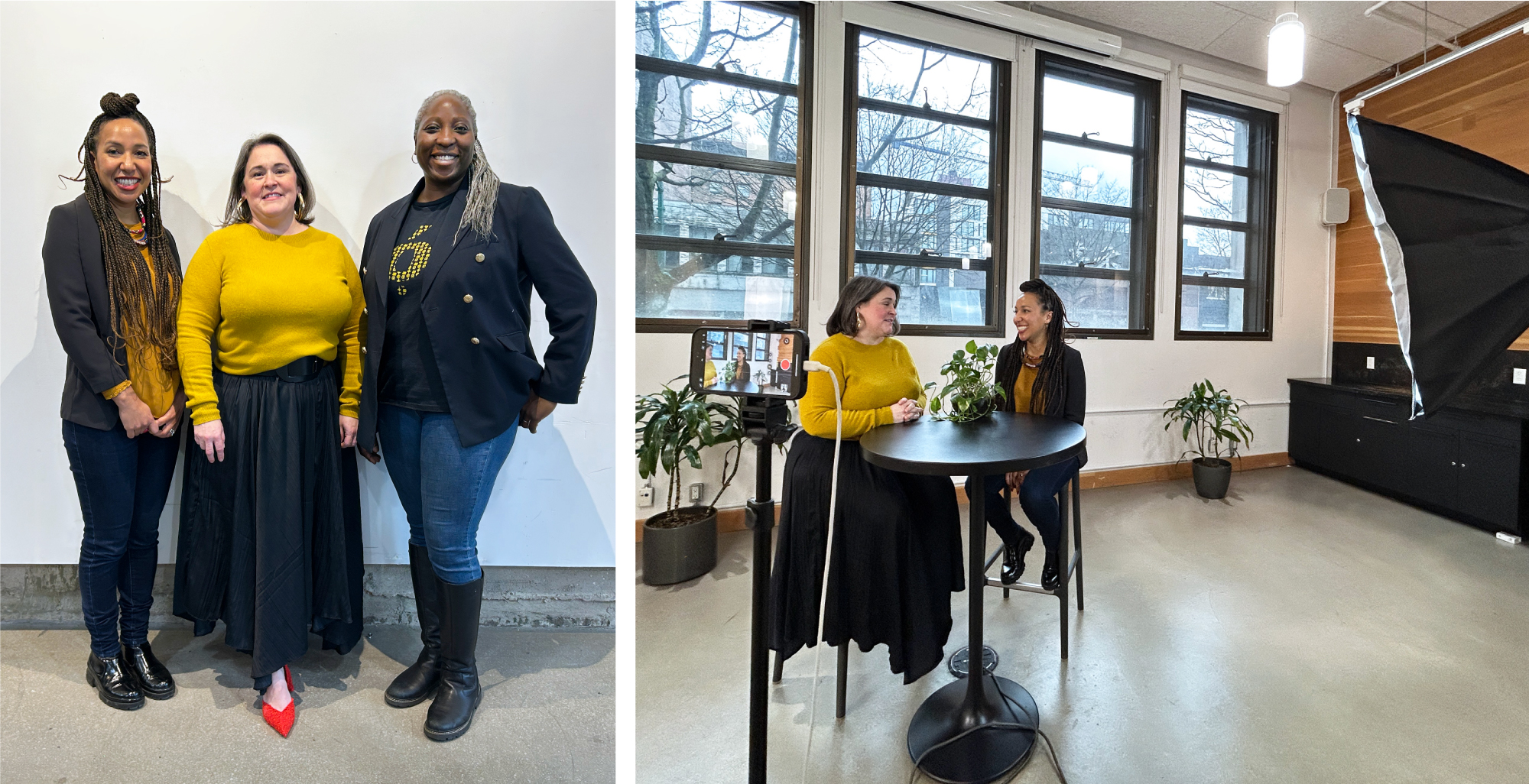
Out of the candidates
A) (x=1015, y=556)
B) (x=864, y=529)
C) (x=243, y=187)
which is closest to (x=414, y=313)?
(x=243, y=187)

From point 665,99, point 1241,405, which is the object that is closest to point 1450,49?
point 1241,405

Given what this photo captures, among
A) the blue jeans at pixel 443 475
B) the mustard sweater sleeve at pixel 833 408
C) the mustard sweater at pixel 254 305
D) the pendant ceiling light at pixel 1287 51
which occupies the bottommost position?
the blue jeans at pixel 443 475

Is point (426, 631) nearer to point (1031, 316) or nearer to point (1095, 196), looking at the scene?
point (1031, 316)

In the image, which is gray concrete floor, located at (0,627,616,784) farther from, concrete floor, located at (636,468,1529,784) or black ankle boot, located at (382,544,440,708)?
concrete floor, located at (636,468,1529,784)

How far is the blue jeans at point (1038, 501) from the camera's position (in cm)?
201

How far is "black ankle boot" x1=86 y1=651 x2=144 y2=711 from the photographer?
1.50m

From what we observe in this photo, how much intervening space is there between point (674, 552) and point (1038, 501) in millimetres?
1326

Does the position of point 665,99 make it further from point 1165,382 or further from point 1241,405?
point 1241,405

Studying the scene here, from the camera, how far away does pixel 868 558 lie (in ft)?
5.03

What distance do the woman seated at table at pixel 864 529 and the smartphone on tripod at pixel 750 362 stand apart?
0.81 metres

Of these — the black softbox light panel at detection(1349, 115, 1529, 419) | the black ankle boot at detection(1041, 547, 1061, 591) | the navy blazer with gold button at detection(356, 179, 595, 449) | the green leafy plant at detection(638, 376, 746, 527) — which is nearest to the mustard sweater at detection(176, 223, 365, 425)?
the navy blazer with gold button at detection(356, 179, 595, 449)

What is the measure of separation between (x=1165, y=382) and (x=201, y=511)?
3469mm

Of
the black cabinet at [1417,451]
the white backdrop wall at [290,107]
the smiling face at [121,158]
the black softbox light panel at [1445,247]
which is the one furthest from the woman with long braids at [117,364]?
the black cabinet at [1417,451]

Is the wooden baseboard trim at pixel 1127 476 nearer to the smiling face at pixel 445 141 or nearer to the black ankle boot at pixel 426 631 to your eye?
the black ankle boot at pixel 426 631
